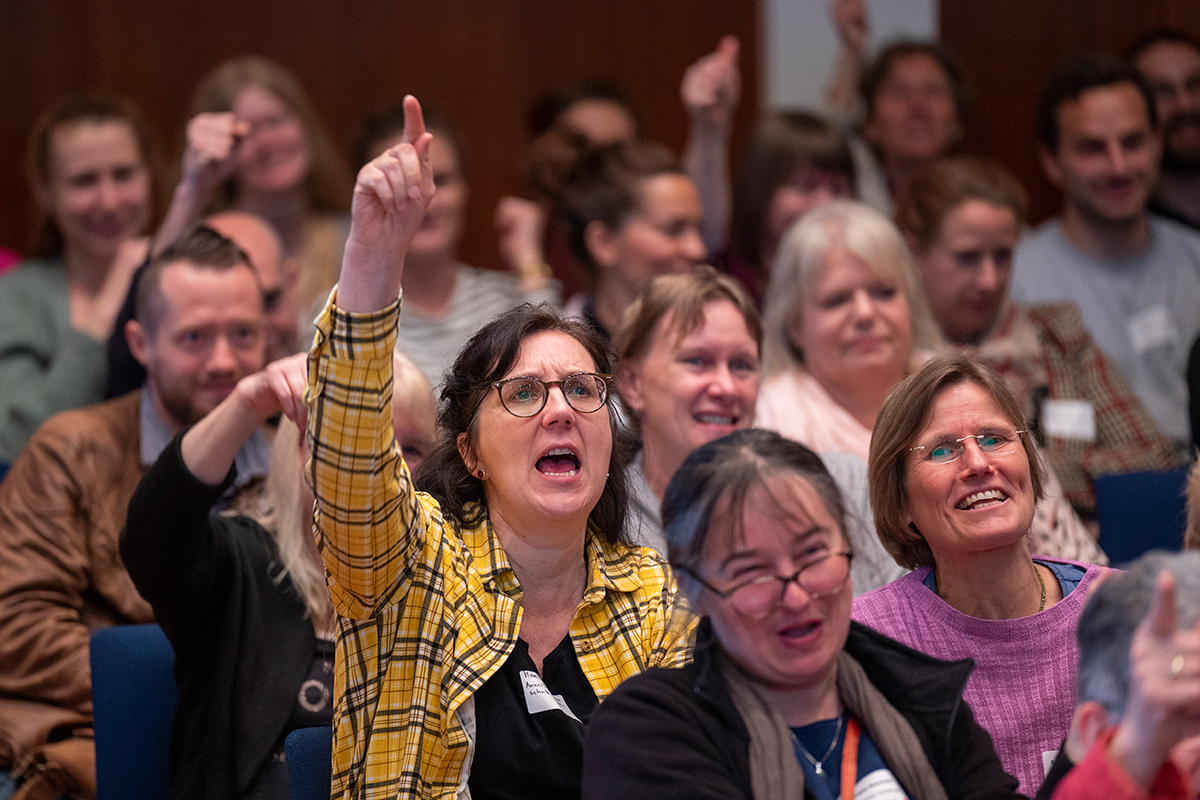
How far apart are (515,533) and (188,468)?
0.57m

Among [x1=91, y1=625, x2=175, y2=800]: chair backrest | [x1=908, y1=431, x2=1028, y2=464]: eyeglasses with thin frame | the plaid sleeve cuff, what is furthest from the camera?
[x1=91, y1=625, x2=175, y2=800]: chair backrest

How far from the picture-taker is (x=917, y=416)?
6.51ft

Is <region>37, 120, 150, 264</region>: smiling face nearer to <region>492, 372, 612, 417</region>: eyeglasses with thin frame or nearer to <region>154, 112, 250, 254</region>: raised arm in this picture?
<region>154, 112, 250, 254</region>: raised arm

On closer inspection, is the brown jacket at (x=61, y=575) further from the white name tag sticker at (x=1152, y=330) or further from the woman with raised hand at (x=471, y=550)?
the white name tag sticker at (x=1152, y=330)

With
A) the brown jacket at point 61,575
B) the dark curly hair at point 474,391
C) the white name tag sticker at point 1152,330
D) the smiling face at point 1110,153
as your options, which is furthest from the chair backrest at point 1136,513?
the brown jacket at point 61,575

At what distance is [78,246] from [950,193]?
8.18ft

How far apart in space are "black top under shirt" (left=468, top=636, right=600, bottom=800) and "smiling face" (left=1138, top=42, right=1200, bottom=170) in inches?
136

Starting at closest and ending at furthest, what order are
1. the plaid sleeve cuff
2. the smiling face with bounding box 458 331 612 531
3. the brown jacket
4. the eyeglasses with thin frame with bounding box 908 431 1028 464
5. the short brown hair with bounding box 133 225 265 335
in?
the plaid sleeve cuff, the smiling face with bounding box 458 331 612 531, the eyeglasses with thin frame with bounding box 908 431 1028 464, the brown jacket, the short brown hair with bounding box 133 225 265 335

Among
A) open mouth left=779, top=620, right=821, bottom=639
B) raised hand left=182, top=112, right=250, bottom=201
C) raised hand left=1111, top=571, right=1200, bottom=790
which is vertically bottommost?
raised hand left=1111, top=571, right=1200, bottom=790

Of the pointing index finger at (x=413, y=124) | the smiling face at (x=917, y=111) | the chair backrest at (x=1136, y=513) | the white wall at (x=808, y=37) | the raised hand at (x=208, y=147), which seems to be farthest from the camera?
the white wall at (x=808, y=37)

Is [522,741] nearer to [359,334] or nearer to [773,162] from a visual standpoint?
[359,334]

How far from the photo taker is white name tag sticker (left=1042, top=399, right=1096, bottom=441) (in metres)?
3.43

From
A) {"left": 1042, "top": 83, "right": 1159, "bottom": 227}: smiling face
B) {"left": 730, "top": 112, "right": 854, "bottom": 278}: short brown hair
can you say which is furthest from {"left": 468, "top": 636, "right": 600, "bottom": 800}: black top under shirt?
{"left": 1042, "top": 83, "right": 1159, "bottom": 227}: smiling face

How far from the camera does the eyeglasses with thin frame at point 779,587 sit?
1473mm
